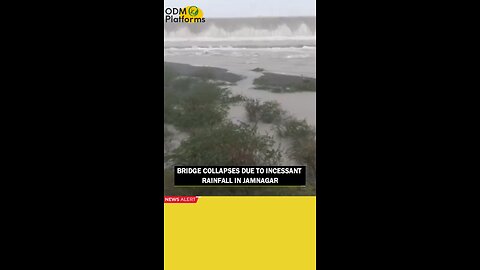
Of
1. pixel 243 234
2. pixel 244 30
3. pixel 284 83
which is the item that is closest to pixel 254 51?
pixel 244 30

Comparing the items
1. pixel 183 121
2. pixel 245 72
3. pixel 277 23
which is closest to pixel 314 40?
pixel 277 23

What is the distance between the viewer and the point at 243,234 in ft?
13.2

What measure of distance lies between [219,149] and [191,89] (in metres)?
0.55

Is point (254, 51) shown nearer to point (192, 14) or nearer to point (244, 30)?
point (244, 30)

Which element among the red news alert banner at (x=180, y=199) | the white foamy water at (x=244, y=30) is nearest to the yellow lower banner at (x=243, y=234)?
the red news alert banner at (x=180, y=199)

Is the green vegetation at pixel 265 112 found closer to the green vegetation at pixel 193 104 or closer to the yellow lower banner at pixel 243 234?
the green vegetation at pixel 193 104

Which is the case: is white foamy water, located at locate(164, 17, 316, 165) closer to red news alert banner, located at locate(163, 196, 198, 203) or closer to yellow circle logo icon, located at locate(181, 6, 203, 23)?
yellow circle logo icon, located at locate(181, 6, 203, 23)

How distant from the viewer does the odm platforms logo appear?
4.09 meters

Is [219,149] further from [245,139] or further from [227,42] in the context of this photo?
[227,42]

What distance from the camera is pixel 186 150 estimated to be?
13.4ft
